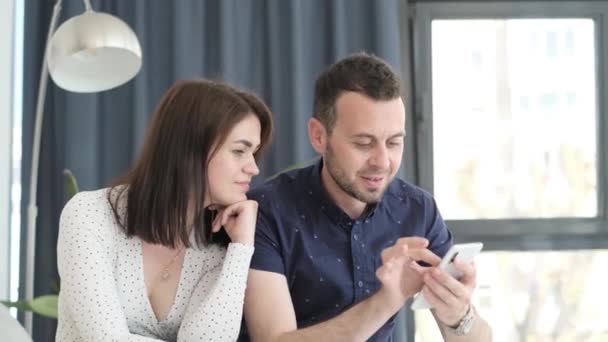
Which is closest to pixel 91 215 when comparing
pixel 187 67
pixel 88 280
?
pixel 88 280

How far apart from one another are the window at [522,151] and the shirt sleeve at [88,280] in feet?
5.87

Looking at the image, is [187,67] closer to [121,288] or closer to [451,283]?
[121,288]

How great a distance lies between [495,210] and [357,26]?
88 centimetres

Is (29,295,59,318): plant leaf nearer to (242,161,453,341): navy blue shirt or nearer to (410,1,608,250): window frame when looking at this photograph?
(242,161,453,341): navy blue shirt

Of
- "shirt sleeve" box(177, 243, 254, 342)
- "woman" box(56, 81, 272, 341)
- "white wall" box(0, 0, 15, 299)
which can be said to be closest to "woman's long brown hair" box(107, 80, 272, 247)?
"woman" box(56, 81, 272, 341)

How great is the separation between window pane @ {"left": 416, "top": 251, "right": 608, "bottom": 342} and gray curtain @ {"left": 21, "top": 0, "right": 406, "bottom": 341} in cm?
89

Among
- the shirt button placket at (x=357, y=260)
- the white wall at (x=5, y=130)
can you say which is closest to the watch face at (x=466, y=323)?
the shirt button placket at (x=357, y=260)

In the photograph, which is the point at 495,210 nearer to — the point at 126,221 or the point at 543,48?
the point at 543,48

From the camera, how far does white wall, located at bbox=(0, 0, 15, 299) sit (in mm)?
3105

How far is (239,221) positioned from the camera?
1.83 metres

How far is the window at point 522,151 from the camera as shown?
10.7 feet

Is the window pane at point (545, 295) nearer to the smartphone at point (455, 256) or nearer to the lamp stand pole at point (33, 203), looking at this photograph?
the lamp stand pole at point (33, 203)

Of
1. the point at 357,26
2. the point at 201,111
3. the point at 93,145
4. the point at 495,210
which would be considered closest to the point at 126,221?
the point at 201,111

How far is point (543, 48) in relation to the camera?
337cm
